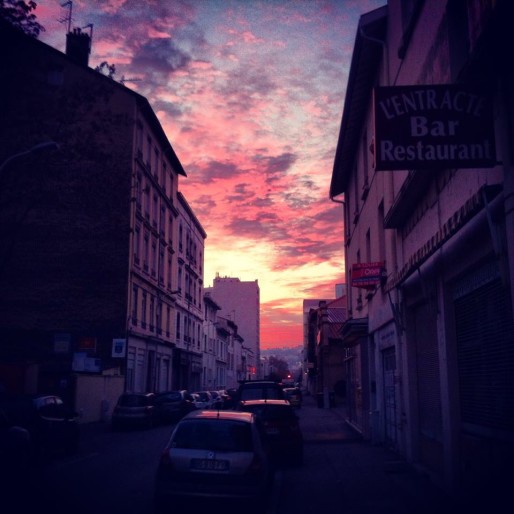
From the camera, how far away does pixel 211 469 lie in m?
8.87

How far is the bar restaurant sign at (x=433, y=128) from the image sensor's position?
8.22 meters

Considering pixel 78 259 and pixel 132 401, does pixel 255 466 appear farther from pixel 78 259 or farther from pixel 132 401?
pixel 78 259

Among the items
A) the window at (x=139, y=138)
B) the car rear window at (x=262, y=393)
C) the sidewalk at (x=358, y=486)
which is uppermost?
the window at (x=139, y=138)

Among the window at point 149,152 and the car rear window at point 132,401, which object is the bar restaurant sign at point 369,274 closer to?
the car rear window at point 132,401

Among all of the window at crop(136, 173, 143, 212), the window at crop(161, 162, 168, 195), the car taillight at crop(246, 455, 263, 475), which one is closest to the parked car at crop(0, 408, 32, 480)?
the car taillight at crop(246, 455, 263, 475)

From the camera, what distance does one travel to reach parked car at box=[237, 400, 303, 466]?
1510 centimetres

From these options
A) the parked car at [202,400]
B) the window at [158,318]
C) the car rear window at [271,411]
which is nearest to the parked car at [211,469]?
the car rear window at [271,411]

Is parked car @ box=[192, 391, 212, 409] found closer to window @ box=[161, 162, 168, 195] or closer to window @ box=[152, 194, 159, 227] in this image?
window @ box=[152, 194, 159, 227]

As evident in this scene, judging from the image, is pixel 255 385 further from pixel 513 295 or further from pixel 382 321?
pixel 513 295

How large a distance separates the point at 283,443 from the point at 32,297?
82.9ft

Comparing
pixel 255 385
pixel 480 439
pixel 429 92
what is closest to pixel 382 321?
pixel 255 385

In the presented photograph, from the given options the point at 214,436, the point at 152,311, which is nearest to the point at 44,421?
the point at 214,436

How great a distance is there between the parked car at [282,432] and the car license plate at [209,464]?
6.20 m

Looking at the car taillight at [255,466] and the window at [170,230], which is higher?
the window at [170,230]
